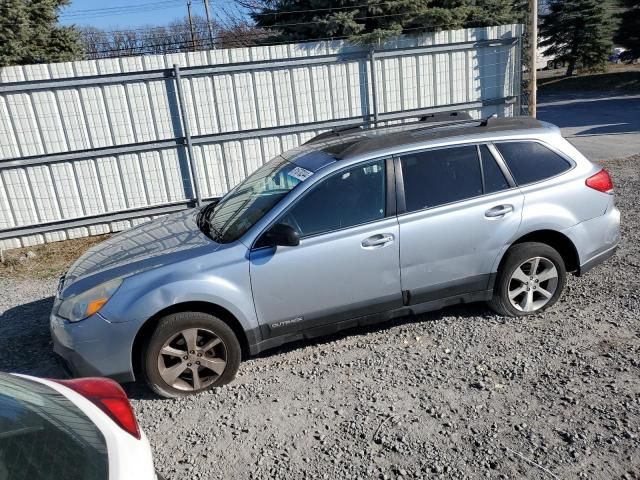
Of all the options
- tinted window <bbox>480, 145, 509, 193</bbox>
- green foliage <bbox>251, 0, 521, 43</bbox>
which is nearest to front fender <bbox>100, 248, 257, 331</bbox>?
tinted window <bbox>480, 145, 509, 193</bbox>

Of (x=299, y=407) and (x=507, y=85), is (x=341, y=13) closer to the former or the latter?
(x=507, y=85)

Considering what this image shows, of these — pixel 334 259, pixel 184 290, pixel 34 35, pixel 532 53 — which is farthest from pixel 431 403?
pixel 34 35

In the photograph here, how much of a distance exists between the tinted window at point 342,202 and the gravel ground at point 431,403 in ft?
3.51

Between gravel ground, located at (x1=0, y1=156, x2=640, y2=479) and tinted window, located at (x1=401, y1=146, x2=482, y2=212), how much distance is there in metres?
1.12

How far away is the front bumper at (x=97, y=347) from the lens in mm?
3619

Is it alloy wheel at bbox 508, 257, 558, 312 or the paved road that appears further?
the paved road

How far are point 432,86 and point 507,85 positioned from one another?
4.73ft

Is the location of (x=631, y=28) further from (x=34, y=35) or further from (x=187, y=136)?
(x=187, y=136)

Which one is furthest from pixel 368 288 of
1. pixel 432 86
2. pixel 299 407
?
pixel 432 86

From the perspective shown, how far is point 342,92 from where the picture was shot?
29.2 ft

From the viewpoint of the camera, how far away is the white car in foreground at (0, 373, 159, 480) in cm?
165

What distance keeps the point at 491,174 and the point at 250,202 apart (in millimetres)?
1974

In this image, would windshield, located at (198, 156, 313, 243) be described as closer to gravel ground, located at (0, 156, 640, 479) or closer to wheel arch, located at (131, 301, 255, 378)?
wheel arch, located at (131, 301, 255, 378)

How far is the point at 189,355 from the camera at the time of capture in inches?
151
